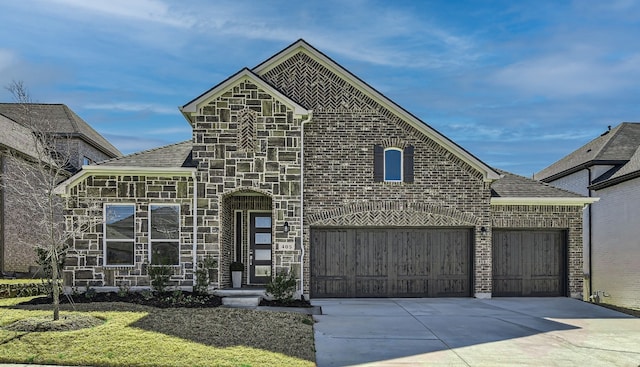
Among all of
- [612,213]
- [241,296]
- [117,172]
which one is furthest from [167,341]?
[612,213]

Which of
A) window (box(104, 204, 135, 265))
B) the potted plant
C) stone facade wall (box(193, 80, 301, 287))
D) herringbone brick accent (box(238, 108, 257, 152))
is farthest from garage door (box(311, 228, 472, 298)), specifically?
window (box(104, 204, 135, 265))

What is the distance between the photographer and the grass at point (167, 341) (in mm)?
9016

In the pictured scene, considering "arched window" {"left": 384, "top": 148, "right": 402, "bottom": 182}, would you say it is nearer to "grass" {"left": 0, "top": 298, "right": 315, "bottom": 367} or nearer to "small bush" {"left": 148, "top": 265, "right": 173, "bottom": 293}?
"grass" {"left": 0, "top": 298, "right": 315, "bottom": 367}

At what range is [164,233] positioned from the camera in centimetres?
1625

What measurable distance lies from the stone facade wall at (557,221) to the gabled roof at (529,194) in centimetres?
23

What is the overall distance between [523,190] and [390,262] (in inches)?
195

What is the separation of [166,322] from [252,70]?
8.84m

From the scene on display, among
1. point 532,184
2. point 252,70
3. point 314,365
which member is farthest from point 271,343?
point 532,184

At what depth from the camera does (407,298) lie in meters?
17.5

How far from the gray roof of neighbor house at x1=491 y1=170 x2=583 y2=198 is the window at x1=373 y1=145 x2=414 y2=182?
2.88m

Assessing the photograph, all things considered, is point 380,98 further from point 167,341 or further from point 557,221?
point 167,341

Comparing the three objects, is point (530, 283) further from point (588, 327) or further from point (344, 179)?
point (344, 179)

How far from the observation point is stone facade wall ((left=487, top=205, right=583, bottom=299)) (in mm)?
17891

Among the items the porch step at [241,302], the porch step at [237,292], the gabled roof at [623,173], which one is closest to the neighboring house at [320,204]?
the porch step at [237,292]
